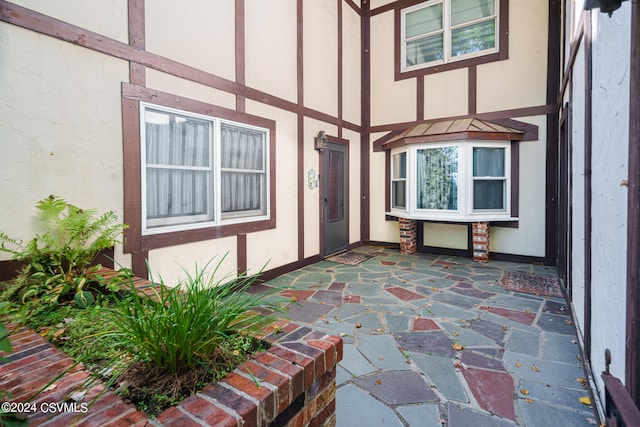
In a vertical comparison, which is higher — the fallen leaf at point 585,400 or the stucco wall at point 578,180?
the stucco wall at point 578,180

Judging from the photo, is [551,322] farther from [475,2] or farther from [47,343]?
[475,2]

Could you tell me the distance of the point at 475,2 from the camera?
597 cm

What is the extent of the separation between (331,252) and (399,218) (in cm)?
164

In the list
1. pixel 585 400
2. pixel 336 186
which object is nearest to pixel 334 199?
pixel 336 186

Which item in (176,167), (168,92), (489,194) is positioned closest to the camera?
(168,92)

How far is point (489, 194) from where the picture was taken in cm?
575

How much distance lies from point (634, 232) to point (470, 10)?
6474 millimetres

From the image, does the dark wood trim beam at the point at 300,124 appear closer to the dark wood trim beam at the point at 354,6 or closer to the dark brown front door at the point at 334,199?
the dark brown front door at the point at 334,199

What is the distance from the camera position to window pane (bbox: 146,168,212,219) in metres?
3.36

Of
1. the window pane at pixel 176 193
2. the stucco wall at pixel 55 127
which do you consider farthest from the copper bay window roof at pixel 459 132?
the stucco wall at pixel 55 127

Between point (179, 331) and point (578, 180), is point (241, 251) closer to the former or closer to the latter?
point (179, 331)

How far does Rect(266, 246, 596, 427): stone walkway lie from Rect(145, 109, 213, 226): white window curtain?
1665 millimetres

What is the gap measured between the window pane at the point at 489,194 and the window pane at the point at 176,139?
4687 millimetres

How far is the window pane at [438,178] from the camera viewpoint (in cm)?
578
